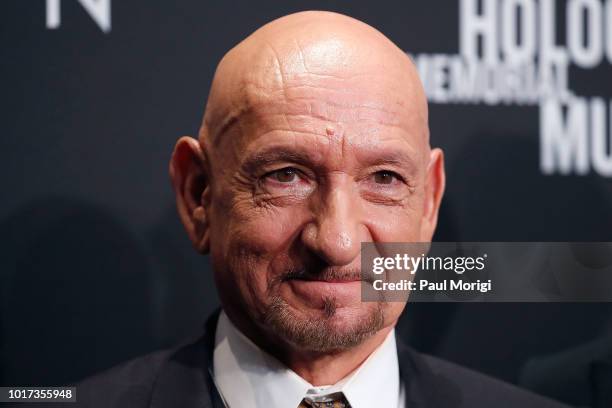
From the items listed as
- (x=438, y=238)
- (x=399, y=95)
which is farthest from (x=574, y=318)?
(x=399, y=95)

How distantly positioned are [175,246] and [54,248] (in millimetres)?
263

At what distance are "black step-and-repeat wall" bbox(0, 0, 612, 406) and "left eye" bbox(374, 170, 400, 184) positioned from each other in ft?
1.74

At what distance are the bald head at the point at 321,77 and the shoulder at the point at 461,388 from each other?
1.52ft

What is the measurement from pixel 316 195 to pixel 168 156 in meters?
0.59

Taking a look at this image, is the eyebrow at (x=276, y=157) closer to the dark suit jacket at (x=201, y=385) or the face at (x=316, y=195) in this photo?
the face at (x=316, y=195)

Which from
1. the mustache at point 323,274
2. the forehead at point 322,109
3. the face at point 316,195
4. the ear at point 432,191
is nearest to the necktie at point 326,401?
the face at point 316,195

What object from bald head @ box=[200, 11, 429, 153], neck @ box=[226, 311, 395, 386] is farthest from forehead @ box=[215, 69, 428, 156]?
neck @ box=[226, 311, 395, 386]

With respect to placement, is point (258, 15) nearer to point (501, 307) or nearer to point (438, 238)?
point (438, 238)

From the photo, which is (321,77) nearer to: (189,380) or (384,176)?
(384,176)

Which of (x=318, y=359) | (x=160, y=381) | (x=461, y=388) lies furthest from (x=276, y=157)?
(x=461, y=388)

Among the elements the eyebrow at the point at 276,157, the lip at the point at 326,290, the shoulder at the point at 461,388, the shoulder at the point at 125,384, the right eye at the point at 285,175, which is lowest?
the shoulder at the point at 461,388

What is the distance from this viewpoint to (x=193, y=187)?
1.50 metres

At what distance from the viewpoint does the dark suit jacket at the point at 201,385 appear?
4.70 feet

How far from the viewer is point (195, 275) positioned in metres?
1.82
